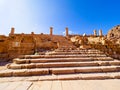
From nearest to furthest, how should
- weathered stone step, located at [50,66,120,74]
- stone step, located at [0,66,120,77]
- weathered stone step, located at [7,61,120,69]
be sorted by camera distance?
stone step, located at [0,66,120,77] < weathered stone step, located at [50,66,120,74] < weathered stone step, located at [7,61,120,69]

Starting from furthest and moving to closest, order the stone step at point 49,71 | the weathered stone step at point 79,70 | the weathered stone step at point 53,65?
the weathered stone step at point 53,65, the weathered stone step at point 79,70, the stone step at point 49,71

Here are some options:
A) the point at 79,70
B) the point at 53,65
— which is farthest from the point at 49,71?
the point at 79,70

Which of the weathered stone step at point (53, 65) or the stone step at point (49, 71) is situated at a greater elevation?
the weathered stone step at point (53, 65)

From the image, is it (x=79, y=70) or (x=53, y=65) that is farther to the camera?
(x=53, y=65)

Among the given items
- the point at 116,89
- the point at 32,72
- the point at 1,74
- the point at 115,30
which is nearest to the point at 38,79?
the point at 32,72

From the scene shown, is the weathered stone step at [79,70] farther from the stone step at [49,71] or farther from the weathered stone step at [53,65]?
the weathered stone step at [53,65]

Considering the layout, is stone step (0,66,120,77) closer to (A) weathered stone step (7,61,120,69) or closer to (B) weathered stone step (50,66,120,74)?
(B) weathered stone step (50,66,120,74)

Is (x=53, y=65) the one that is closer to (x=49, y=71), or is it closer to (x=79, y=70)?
(x=49, y=71)

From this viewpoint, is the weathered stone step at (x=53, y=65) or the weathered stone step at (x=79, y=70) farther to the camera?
the weathered stone step at (x=53, y=65)

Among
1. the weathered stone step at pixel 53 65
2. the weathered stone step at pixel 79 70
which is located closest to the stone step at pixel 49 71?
the weathered stone step at pixel 79 70

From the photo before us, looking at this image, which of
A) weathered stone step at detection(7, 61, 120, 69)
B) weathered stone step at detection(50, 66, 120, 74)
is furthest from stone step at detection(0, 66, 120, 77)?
weathered stone step at detection(7, 61, 120, 69)

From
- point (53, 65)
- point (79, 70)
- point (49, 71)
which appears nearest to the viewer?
point (49, 71)

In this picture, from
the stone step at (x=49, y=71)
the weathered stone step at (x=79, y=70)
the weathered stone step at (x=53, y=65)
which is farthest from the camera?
the weathered stone step at (x=53, y=65)

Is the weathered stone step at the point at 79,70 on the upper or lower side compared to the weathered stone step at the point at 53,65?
lower
